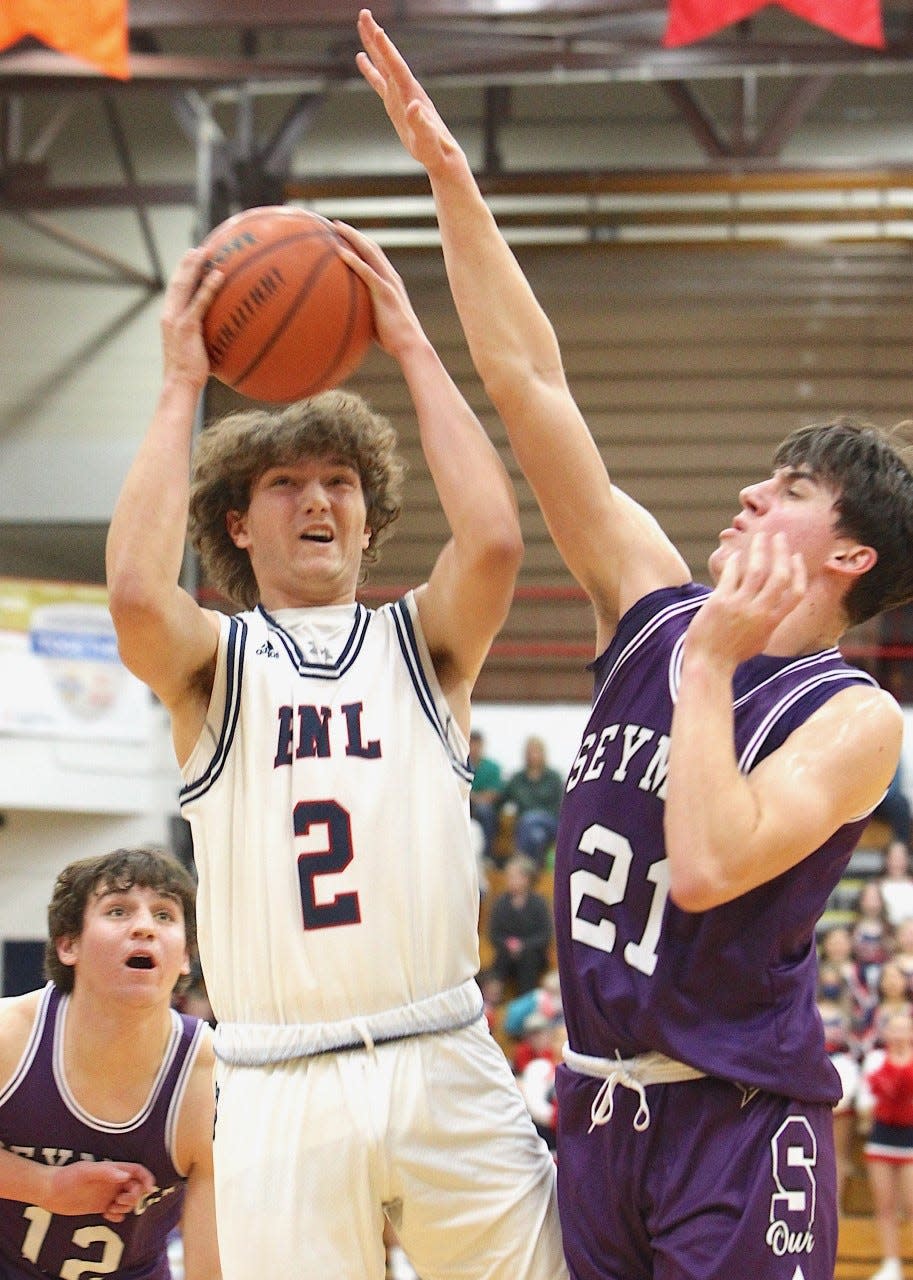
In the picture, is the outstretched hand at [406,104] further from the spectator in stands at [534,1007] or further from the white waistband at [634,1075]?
the spectator in stands at [534,1007]

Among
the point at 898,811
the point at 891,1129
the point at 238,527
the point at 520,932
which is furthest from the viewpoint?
the point at 898,811

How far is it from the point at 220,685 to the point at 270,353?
2.15ft

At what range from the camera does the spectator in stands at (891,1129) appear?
9.10m

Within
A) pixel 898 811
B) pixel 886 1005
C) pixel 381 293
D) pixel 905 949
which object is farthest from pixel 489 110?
pixel 381 293

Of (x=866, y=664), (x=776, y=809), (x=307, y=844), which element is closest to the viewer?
(x=776, y=809)

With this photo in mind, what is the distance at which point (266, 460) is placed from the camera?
3291mm

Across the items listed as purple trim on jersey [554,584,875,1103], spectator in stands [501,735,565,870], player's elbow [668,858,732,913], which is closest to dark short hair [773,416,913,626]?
purple trim on jersey [554,584,875,1103]

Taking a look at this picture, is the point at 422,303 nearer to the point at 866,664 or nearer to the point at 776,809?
the point at 866,664

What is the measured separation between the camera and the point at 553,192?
1588 centimetres

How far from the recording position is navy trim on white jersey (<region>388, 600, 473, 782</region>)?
311 cm

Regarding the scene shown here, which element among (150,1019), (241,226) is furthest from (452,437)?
(150,1019)

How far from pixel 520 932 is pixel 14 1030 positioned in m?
7.12

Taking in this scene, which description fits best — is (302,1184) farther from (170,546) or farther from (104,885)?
(104,885)

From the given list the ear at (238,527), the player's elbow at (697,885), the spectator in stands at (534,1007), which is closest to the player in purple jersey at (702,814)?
the player's elbow at (697,885)
